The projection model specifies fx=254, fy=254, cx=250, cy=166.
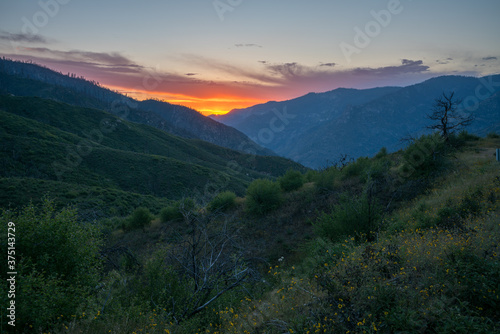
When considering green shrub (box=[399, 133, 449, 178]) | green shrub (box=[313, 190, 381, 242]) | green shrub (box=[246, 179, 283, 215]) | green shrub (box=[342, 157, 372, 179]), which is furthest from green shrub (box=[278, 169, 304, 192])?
green shrub (box=[313, 190, 381, 242])

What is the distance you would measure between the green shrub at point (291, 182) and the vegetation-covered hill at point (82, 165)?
19.8 metres

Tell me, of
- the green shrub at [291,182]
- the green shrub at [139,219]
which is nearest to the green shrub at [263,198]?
the green shrub at [291,182]

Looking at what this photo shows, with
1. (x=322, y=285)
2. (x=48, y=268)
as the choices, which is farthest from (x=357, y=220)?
(x=48, y=268)

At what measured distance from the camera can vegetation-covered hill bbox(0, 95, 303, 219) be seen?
32.8 m

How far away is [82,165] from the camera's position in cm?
4888

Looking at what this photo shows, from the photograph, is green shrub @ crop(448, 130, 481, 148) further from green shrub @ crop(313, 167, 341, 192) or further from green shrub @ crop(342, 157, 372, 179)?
green shrub @ crop(313, 167, 341, 192)

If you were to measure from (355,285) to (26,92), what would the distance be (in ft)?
779

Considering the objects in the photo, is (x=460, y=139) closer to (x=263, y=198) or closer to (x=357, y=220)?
(x=263, y=198)

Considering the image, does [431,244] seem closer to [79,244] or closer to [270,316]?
[270,316]

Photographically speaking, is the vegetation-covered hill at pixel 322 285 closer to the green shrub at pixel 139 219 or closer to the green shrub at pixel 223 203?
the green shrub at pixel 223 203

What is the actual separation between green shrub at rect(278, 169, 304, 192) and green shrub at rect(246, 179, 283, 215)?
6.51 ft

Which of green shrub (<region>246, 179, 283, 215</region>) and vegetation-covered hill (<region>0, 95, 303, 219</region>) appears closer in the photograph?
green shrub (<region>246, 179, 283, 215</region>)

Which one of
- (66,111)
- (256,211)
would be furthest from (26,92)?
(256,211)

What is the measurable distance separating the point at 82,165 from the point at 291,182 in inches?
1809
